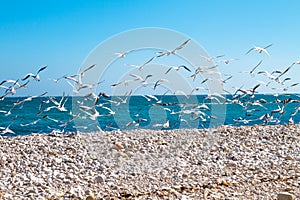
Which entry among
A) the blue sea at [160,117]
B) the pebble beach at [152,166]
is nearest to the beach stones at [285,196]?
the pebble beach at [152,166]

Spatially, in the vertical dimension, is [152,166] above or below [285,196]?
below

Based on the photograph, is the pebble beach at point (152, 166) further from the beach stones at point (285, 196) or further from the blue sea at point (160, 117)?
the blue sea at point (160, 117)

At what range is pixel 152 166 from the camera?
24.9ft

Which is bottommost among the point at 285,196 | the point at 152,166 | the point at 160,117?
the point at 160,117

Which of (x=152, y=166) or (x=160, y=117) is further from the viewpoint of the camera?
(x=160, y=117)

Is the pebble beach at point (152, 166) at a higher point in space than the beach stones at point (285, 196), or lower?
lower

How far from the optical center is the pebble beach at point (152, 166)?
574 centimetres

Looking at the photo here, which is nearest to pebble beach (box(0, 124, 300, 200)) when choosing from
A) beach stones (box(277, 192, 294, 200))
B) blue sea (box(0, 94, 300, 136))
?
beach stones (box(277, 192, 294, 200))

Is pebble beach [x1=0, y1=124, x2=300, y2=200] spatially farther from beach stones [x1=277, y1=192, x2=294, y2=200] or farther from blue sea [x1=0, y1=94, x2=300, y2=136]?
blue sea [x1=0, y1=94, x2=300, y2=136]

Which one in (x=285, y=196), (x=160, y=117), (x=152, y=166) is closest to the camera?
(x=285, y=196)

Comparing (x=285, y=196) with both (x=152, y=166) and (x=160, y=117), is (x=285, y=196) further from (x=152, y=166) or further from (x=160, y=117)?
(x=160, y=117)

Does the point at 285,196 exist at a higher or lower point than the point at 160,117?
higher

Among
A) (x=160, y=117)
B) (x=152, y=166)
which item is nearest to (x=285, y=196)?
(x=152, y=166)

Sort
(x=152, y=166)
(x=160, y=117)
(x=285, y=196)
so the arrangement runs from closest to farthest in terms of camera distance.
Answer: (x=285, y=196), (x=152, y=166), (x=160, y=117)
